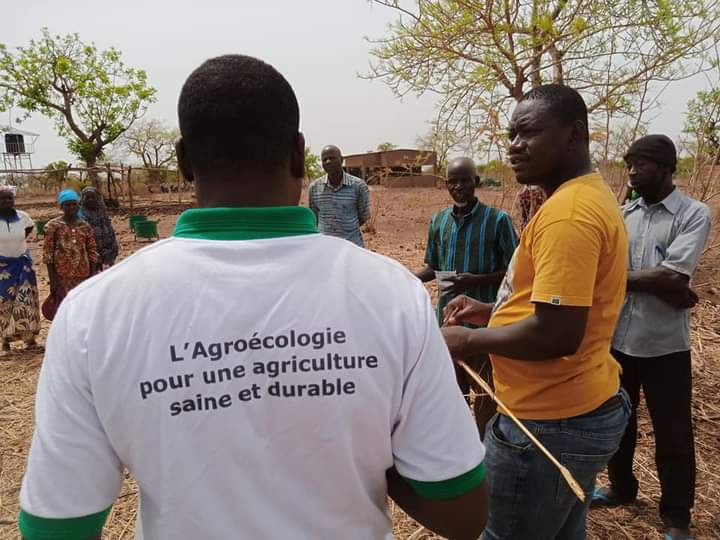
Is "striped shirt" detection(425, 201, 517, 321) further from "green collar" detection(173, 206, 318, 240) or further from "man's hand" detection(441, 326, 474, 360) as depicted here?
"green collar" detection(173, 206, 318, 240)

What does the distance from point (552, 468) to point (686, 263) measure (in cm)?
148

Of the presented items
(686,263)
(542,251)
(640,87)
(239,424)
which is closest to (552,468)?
(542,251)

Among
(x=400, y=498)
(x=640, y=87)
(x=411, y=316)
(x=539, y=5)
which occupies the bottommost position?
(x=400, y=498)

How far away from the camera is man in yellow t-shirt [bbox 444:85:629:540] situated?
1379 millimetres

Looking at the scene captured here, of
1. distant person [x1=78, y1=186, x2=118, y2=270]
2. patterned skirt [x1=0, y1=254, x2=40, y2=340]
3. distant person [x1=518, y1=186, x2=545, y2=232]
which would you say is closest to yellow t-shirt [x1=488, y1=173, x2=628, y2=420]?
distant person [x1=518, y1=186, x2=545, y2=232]

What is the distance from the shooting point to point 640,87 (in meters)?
5.98

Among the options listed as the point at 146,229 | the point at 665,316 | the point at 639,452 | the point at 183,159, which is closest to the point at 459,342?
the point at 183,159

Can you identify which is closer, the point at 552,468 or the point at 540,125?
the point at 552,468

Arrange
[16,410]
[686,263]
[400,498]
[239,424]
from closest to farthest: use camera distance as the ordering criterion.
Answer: [239,424], [400,498], [686,263], [16,410]

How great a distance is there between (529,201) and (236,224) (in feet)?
18.3

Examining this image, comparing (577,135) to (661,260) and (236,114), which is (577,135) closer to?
(236,114)

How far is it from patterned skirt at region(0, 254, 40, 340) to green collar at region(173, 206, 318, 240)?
5.74 metres

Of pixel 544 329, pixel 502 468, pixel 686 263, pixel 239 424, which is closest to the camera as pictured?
pixel 239 424

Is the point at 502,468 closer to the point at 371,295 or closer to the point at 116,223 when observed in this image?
the point at 371,295
